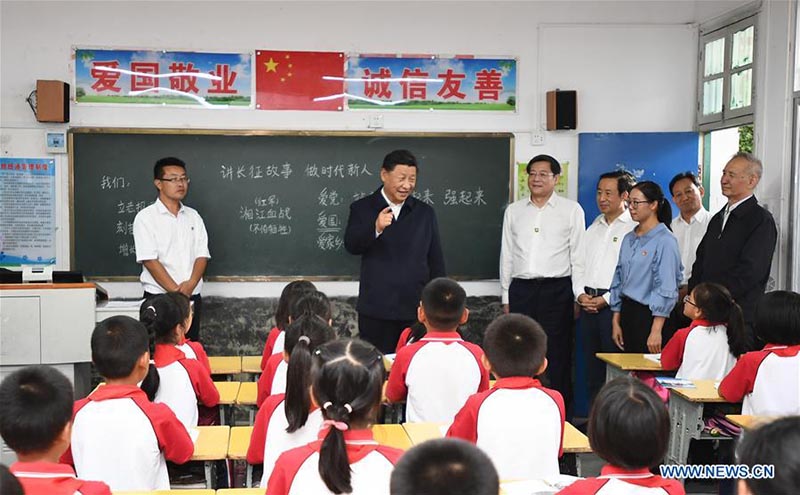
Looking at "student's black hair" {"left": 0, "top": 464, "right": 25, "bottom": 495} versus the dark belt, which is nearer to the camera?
"student's black hair" {"left": 0, "top": 464, "right": 25, "bottom": 495}

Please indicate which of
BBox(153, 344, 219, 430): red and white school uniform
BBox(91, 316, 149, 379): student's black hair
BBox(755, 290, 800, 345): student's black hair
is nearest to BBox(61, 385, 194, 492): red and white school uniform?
BBox(91, 316, 149, 379): student's black hair

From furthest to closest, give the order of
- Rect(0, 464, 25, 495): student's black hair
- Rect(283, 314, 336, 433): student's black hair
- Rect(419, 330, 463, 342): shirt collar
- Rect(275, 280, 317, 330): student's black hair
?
1. Rect(275, 280, 317, 330): student's black hair
2. Rect(419, 330, 463, 342): shirt collar
3. Rect(283, 314, 336, 433): student's black hair
4. Rect(0, 464, 25, 495): student's black hair

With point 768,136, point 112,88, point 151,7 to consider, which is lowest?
point 768,136

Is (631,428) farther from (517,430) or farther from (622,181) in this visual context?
(622,181)

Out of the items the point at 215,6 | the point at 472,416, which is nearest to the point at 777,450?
the point at 472,416

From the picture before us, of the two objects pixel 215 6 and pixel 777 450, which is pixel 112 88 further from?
pixel 777 450

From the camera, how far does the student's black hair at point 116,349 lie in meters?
2.54

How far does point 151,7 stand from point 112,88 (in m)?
0.61

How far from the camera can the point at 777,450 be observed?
3.87 feet

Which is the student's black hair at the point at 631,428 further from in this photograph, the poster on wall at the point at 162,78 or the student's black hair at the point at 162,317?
the poster on wall at the point at 162,78

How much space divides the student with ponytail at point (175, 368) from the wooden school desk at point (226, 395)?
0.06m

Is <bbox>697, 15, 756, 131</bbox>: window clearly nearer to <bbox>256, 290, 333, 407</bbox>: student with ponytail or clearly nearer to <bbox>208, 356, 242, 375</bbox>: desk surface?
<bbox>256, 290, 333, 407</bbox>: student with ponytail

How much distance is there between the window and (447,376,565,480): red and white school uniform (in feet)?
11.3

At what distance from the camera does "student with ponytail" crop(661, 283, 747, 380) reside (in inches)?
150
